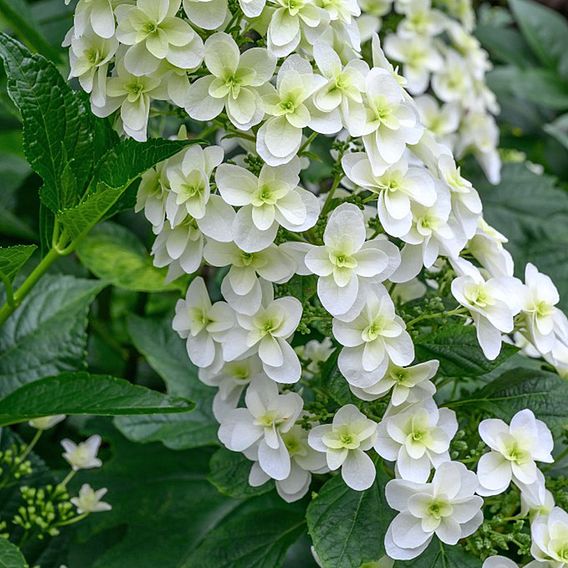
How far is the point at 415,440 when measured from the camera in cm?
68

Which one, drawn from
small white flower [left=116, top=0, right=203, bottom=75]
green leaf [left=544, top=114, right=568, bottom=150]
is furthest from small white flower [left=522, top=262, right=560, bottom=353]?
green leaf [left=544, top=114, right=568, bottom=150]

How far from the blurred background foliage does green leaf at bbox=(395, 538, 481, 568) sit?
144mm

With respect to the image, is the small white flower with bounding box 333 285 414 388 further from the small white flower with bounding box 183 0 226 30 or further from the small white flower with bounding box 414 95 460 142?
the small white flower with bounding box 414 95 460 142

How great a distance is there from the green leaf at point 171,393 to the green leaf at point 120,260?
6cm

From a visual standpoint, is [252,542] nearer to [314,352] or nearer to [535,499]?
[314,352]

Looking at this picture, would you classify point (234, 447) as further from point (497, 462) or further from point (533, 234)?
point (533, 234)

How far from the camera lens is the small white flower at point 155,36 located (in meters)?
0.68

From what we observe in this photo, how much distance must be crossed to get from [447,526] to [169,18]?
0.42 meters

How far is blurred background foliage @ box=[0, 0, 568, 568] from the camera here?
3.14 ft

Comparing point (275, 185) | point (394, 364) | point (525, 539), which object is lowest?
point (525, 539)

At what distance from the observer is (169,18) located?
69 centimetres

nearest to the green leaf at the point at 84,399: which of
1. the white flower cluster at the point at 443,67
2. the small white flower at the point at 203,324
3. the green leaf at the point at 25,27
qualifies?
the small white flower at the point at 203,324

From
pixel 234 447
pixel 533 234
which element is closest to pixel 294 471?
pixel 234 447

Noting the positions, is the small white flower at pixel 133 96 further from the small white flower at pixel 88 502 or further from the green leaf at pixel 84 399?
the small white flower at pixel 88 502
